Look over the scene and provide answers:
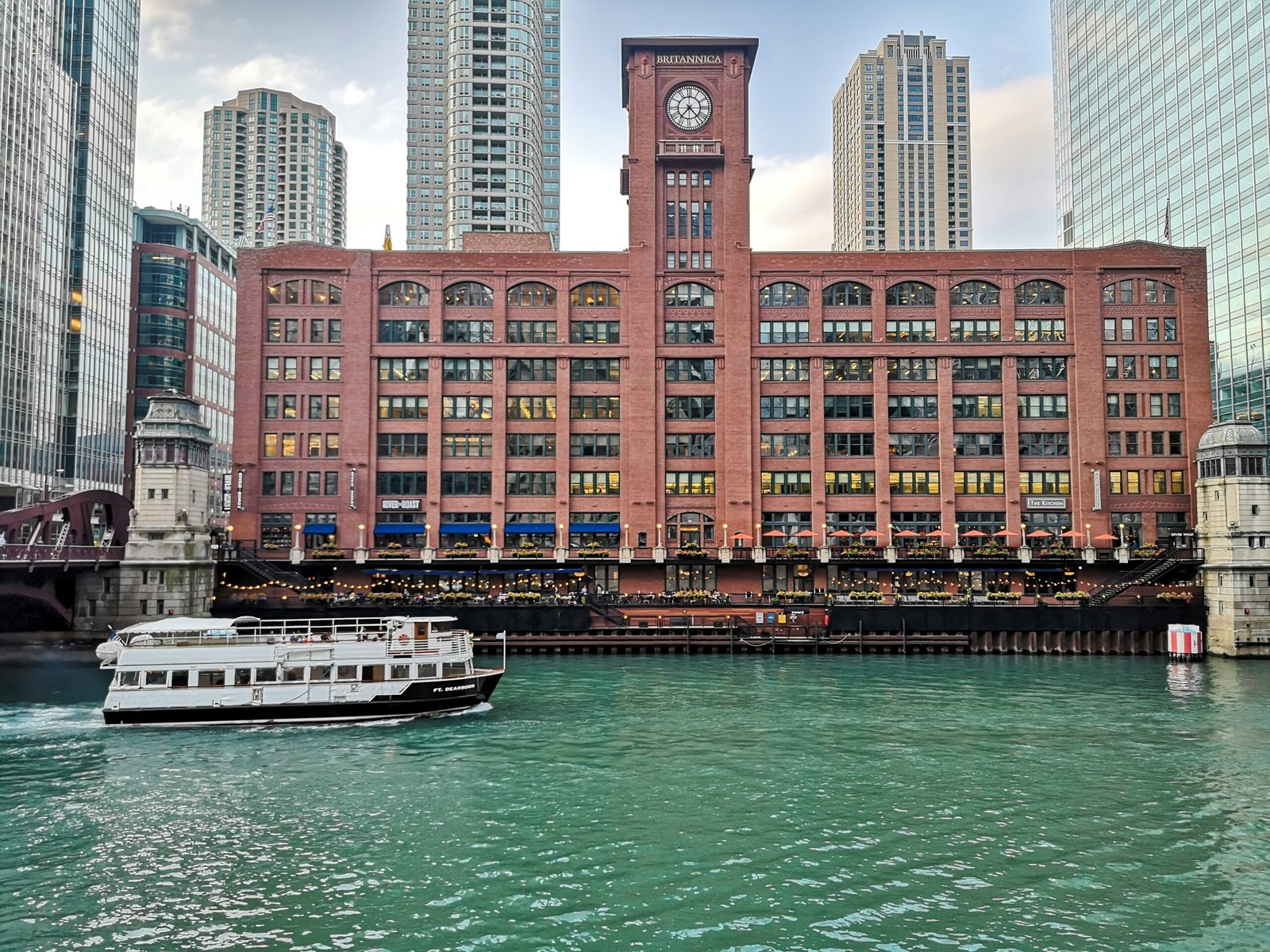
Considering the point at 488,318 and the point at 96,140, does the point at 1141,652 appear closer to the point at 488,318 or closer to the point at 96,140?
the point at 488,318

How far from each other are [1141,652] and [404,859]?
6478 cm

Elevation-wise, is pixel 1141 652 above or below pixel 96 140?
below

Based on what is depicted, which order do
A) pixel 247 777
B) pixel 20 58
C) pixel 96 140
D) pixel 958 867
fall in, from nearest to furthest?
pixel 958 867, pixel 247 777, pixel 20 58, pixel 96 140

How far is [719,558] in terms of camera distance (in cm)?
8725

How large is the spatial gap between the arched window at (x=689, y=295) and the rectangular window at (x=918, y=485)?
25.3 meters

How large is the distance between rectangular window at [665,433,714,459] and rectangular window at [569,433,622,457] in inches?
195

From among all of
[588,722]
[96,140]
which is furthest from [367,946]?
[96,140]

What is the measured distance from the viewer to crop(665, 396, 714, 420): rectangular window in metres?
93.3

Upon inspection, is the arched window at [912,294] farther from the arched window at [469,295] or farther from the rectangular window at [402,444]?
the rectangular window at [402,444]

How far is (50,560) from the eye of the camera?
67.1 m

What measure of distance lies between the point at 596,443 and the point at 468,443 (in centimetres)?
1276

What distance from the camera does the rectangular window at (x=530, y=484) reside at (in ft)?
303

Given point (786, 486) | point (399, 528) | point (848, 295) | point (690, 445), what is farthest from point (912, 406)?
→ point (399, 528)

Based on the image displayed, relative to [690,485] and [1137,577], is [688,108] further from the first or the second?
[1137,577]
